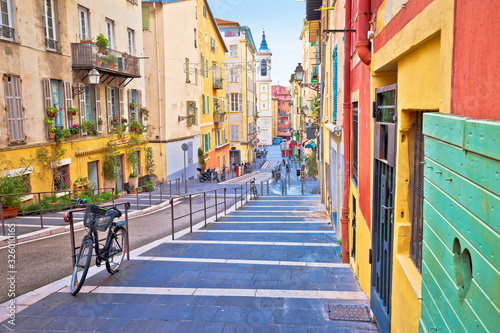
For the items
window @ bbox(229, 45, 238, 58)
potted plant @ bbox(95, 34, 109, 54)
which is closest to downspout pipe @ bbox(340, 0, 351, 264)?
potted plant @ bbox(95, 34, 109, 54)

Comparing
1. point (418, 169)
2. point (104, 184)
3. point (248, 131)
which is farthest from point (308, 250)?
point (248, 131)

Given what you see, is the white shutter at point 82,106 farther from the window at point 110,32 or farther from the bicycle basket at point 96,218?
the bicycle basket at point 96,218

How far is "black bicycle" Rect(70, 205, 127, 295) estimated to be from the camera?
498 cm

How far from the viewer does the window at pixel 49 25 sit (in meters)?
14.5

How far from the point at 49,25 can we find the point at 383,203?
14.5 metres

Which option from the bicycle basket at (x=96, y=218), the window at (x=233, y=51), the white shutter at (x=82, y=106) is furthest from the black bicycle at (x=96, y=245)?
the window at (x=233, y=51)

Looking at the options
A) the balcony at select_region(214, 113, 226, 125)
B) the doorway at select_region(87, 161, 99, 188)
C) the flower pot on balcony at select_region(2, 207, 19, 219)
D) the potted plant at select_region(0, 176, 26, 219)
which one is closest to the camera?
the flower pot on balcony at select_region(2, 207, 19, 219)

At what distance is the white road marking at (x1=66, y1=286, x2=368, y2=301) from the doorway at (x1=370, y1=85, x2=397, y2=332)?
56 centimetres

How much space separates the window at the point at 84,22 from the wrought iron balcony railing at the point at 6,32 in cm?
424

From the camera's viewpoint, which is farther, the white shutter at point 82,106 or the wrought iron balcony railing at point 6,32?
the white shutter at point 82,106

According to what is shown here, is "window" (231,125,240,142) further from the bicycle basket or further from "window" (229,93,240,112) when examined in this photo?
the bicycle basket

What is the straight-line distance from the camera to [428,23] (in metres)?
2.50

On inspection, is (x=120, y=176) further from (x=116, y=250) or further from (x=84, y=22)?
(x=116, y=250)

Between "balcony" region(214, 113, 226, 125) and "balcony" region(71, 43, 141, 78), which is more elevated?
"balcony" region(71, 43, 141, 78)
